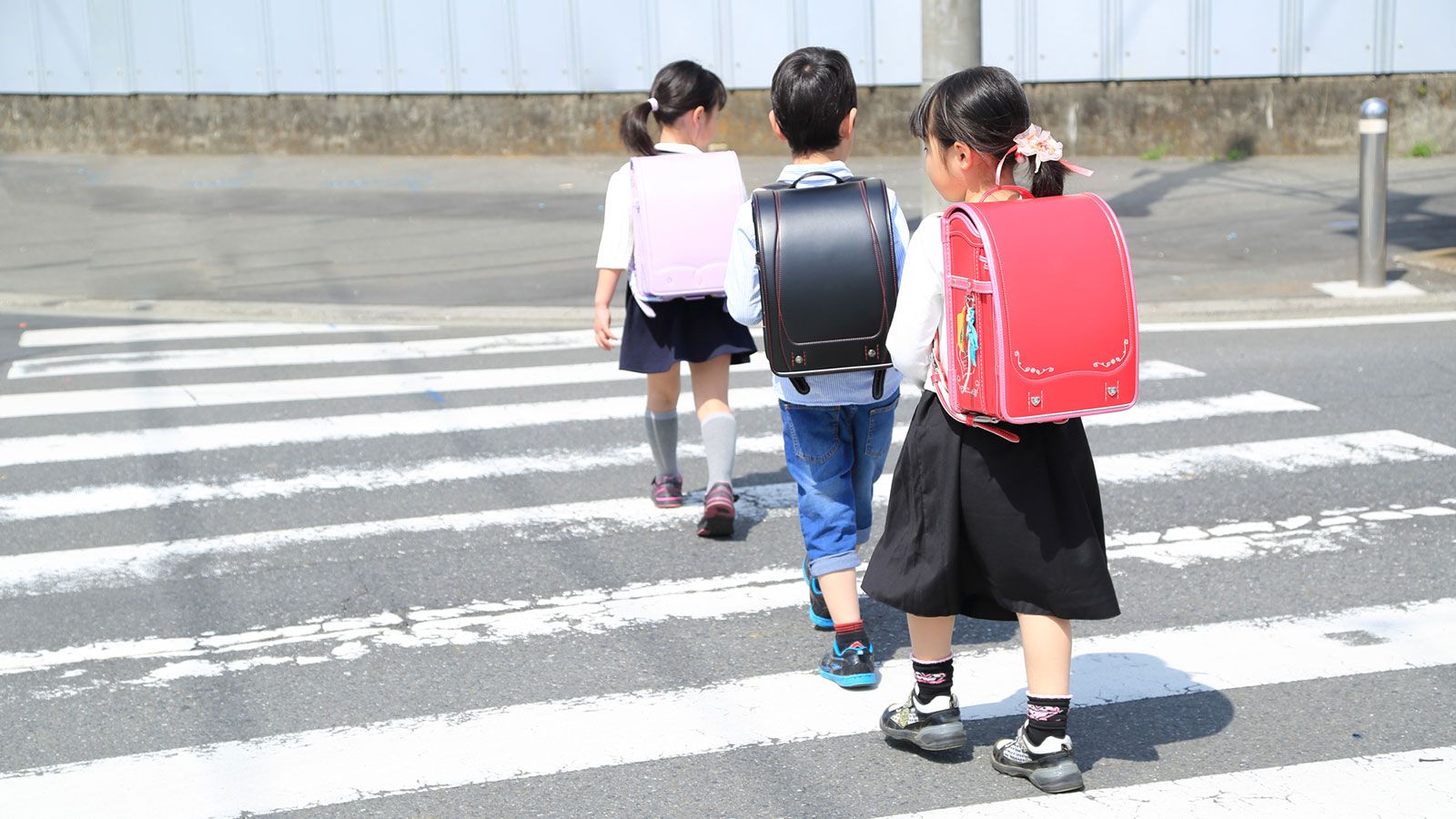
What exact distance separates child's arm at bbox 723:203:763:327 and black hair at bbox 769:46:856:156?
0.88ft

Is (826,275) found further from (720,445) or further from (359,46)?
(359,46)

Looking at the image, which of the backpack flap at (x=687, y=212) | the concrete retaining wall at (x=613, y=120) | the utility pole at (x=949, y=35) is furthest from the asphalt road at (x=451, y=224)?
the backpack flap at (x=687, y=212)

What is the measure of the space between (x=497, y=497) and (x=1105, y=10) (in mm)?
13219

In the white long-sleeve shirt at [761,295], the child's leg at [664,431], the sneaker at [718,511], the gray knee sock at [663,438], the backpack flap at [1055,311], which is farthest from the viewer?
the gray knee sock at [663,438]

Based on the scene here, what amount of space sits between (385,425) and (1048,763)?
483 cm

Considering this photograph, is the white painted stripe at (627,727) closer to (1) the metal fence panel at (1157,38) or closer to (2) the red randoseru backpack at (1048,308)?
(2) the red randoseru backpack at (1048,308)

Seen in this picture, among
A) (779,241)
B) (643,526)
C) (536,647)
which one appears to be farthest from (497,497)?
(779,241)

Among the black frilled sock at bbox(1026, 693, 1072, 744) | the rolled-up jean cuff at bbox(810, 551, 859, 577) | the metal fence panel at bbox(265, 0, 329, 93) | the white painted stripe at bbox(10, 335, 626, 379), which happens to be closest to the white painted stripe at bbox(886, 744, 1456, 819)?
the black frilled sock at bbox(1026, 693, 1072, 744)

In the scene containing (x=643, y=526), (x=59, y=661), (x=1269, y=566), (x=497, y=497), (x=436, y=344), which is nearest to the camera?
(x=59, y=661)

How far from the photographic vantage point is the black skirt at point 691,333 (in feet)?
18.1

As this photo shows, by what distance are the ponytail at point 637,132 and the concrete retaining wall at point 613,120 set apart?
497 inches

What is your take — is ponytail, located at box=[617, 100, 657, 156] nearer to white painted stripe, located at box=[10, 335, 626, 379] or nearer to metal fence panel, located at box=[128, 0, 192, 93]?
white painted stripe, located at box=[10, 335, 626, 379]

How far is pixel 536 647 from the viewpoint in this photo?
4.66 m

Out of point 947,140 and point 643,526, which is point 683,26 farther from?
point 947,140
